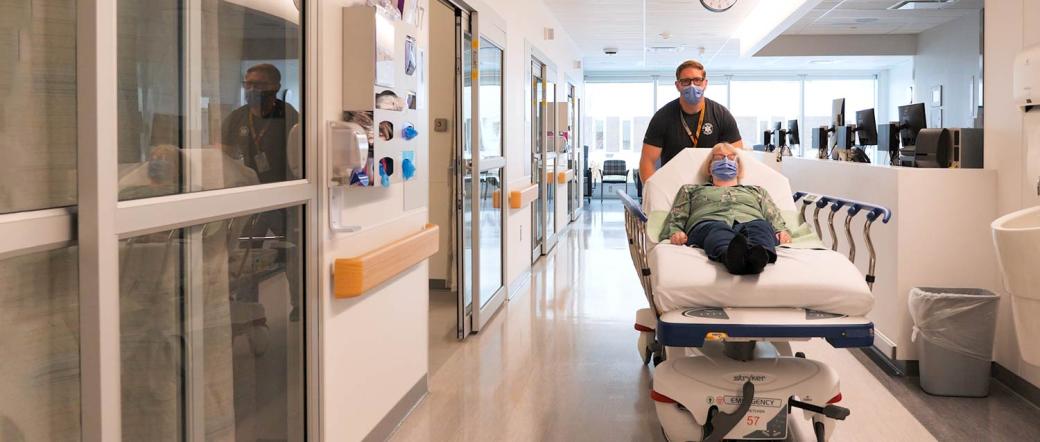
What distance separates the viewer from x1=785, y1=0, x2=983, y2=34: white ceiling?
9773 mm

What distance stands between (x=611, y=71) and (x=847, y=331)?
1623 cm

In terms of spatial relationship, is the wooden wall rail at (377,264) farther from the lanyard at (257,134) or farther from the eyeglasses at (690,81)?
the eyeglasses at (690,81)

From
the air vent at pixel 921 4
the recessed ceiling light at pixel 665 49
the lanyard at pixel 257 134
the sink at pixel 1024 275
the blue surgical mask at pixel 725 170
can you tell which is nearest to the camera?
the lanyard at pixel 257 134

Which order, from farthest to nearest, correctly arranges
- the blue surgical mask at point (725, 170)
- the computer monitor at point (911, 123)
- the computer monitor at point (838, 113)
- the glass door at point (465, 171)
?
1. the computer monitor at point (838, 113)
2. the computer monitor at point (911, 123)
3. the glass door at point (465, 171)
4. the blue surgical mask at point (725, 170)

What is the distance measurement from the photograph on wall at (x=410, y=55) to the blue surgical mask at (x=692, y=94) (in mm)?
1695

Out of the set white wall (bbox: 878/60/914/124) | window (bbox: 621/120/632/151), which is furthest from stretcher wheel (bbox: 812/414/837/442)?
window (bbox: 621/120/632/151)

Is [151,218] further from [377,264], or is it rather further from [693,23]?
[693,23]

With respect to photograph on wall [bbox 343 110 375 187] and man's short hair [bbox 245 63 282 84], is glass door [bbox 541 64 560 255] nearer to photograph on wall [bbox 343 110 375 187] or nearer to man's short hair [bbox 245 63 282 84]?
photograph on wall [bbox 343 110 375 187]

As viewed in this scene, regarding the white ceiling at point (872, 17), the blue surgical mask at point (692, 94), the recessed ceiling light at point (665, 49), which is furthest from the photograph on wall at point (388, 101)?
the recessed ceiling light at point (665, 49)

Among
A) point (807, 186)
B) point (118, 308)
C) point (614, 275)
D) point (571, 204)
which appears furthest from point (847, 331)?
point (571, 204)

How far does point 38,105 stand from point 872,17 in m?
11.0

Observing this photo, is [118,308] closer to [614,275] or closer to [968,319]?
[968,319]

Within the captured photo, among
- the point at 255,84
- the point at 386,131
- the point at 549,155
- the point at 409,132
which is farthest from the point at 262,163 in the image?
the point at 549,155

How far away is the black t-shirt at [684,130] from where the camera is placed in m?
4.75
